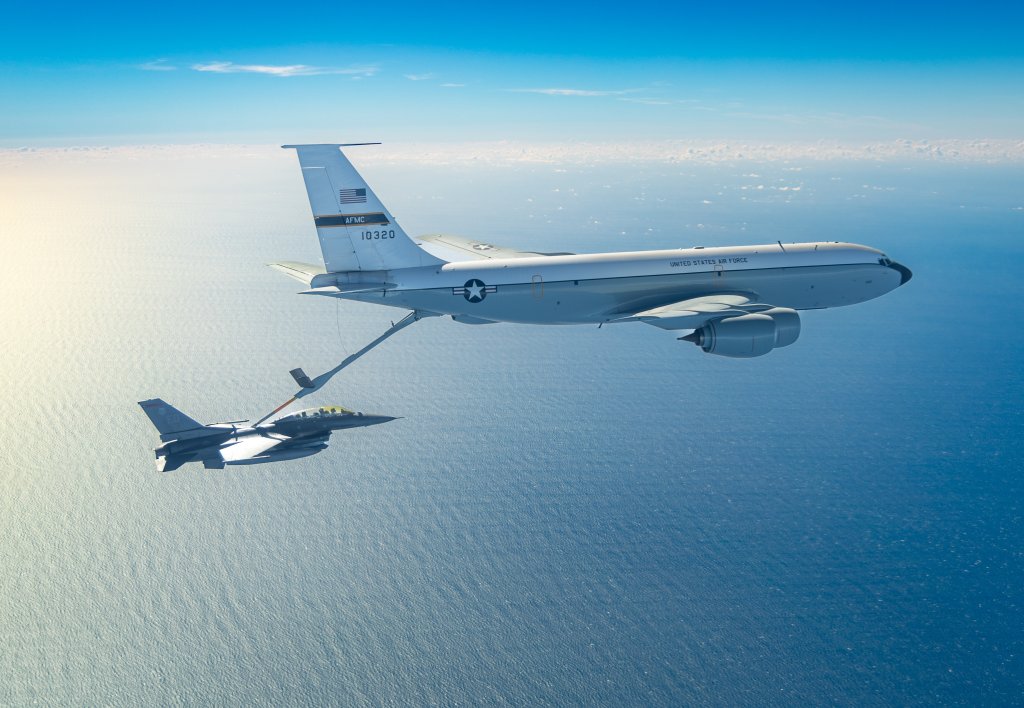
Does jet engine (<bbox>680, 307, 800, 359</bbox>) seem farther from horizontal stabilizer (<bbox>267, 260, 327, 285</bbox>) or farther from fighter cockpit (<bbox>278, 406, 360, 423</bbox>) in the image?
fighter cockpit (<bbox>278, 406, 360, 423</bbox>)

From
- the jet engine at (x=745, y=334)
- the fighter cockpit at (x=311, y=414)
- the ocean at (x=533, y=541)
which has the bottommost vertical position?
the ocean at (x=533, y=541)

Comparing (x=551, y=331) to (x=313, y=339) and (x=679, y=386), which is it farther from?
(x=313, y=339)

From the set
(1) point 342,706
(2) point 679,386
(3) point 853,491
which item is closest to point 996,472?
(3) point 853,491

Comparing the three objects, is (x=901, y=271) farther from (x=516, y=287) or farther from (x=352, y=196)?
(x=352, y=196)

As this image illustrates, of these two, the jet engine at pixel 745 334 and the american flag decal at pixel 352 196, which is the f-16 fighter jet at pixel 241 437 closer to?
the american flag decal at pixel 352 196

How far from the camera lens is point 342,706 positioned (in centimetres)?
5034

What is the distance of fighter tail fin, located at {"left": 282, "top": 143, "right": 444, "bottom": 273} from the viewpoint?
116 ft

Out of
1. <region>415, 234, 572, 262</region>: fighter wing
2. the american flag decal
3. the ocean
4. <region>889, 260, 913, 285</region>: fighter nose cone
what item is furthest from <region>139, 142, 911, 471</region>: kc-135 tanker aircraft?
the ocean

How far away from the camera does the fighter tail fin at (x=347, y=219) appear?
116 ft

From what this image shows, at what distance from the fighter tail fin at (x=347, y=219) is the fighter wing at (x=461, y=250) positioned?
9284 mm

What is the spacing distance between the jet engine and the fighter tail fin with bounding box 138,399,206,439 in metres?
38.6

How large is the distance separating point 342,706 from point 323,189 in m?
45.1

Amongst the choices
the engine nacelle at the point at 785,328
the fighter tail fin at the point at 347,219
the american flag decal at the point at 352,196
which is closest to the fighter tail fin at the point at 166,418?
the fighter tail fin at the point at 347,219

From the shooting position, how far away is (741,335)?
3900cm
